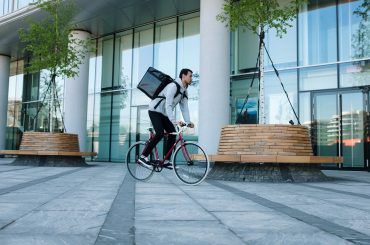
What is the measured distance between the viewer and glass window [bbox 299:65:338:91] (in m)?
15.1

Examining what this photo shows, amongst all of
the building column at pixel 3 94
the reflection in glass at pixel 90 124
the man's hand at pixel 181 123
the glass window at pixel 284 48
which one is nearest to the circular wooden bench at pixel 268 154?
the man's hand at pixel 181 123

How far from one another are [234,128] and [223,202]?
3.69 metres

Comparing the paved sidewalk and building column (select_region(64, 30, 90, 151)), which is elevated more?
building column (select_region(64, 30, 90, 151))

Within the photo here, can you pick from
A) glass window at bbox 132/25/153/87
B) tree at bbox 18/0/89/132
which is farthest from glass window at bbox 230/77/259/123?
tree at bbox 18/0/89/132

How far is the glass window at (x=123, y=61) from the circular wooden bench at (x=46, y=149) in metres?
7.95

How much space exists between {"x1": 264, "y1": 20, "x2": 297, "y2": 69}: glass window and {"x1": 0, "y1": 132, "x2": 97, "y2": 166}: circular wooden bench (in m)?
8.06

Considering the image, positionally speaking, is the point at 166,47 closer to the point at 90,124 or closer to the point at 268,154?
the point at 90,124

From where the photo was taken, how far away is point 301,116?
51.2 feet

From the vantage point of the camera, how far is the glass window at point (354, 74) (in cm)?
1454

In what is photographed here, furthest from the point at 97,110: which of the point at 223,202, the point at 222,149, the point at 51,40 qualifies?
the point at 223,202

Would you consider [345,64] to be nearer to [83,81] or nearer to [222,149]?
[222,149]

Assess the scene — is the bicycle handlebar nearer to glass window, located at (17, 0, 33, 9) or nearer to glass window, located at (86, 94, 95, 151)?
glass window, located at (17, 0, 33, 9)

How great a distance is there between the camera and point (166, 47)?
20.9 meters

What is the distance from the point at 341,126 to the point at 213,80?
4740 millimetres
